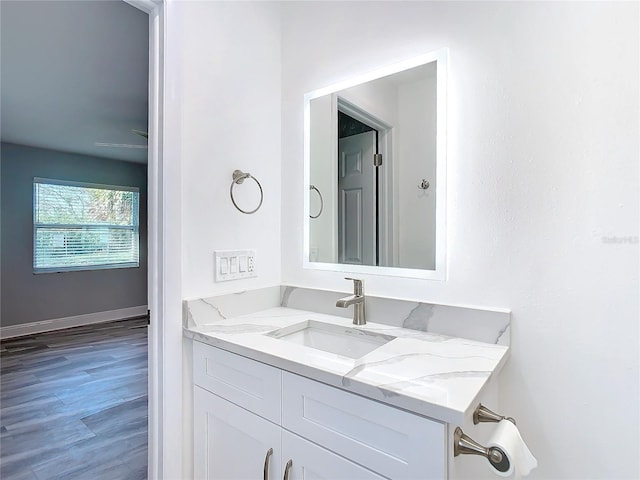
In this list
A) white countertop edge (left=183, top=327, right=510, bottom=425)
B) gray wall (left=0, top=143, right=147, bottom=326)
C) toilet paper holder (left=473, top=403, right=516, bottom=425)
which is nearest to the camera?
white countertop edge (left=183, top=327, right=510, bottom=425)

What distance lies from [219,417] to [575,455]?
107cm

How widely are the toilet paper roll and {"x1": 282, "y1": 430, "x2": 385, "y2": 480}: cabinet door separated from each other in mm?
Result: 267

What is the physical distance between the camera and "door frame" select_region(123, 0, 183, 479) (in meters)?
1.20

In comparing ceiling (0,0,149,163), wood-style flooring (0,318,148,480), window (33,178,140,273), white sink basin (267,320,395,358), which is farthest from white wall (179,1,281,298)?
window (33,178,140,273)

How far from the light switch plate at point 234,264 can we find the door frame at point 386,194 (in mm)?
560

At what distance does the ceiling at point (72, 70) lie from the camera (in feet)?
5.89

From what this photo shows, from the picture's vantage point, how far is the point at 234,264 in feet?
4.66

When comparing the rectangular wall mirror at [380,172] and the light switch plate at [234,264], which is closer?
the rectangular wall mirror at [380,172]

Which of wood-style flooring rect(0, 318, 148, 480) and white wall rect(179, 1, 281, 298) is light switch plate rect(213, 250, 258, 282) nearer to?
white wall rect(179, 1, 281, 298)

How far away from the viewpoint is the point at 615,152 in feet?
2.94

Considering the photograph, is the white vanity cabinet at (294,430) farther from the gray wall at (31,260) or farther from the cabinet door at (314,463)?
the gray wall at (31,260)

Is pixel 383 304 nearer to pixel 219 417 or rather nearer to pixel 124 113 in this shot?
pixel 219 417

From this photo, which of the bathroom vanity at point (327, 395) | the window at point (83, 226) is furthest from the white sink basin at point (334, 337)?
the window at point (83, 226)

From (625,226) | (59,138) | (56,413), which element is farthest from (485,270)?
(59,138)
